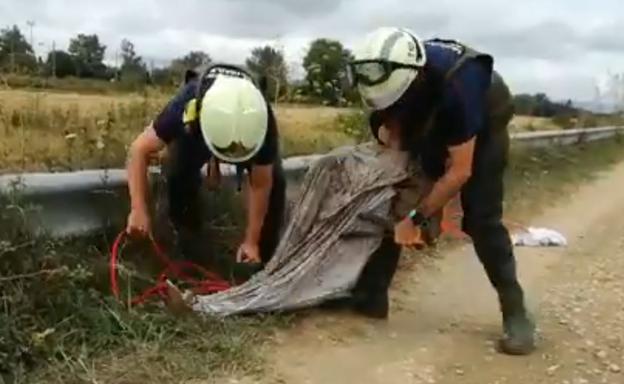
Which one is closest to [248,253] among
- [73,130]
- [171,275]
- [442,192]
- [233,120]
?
[171,275]

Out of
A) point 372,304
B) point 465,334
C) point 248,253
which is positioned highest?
point 248,253

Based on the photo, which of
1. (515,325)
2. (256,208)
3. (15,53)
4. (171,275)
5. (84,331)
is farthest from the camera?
(15,53)

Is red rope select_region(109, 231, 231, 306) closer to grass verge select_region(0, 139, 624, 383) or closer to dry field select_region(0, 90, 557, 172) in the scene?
grass verge select_region(0, 139, 624, 383)

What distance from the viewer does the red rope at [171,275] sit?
203 inches

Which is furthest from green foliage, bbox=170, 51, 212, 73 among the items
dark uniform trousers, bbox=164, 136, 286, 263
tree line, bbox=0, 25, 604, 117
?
dark uniform trousers, bbox=164, 136, 286, 263

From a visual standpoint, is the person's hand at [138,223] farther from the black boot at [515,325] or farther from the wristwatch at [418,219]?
the black boot at [515,325]

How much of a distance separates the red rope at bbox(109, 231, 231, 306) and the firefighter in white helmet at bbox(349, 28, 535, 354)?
41.3 inches

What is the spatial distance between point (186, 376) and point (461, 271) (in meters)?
3.35

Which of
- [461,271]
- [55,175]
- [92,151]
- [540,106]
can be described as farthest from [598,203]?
[540,106]

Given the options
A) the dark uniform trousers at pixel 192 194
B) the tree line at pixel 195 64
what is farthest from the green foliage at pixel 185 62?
the dark uniform trousers at pixel 192 194

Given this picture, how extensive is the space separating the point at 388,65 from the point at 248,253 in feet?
4.23

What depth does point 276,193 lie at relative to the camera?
19.4 feet

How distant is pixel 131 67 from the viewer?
1109 cm

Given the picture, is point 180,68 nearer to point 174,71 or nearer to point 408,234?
point 174,71
